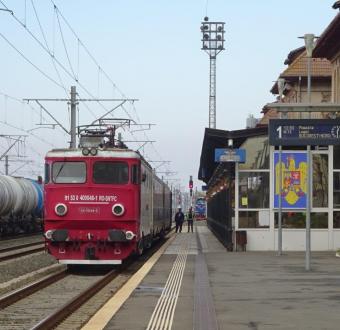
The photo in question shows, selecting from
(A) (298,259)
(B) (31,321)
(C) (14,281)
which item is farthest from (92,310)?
(A) (298,259)

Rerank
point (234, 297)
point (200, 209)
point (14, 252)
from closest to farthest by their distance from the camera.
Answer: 1. point (234, 297)
2. point (14, 252)
3. point (200, 209)

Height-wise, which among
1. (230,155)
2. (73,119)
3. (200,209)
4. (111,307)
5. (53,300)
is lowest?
(53,300)

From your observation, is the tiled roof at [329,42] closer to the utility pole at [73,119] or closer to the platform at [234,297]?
the utility pole at [73,119]

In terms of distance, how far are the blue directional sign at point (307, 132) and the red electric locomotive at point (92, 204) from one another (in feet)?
11.8

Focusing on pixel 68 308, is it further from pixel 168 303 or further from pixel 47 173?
pixel 47 173

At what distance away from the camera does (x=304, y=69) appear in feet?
140

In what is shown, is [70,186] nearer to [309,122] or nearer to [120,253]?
[120,253]

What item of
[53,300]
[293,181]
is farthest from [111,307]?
[293,181]

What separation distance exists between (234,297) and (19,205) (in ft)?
95.4

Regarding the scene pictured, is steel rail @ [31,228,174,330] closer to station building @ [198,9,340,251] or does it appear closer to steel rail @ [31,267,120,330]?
steel rail @ [31,267,120,330]

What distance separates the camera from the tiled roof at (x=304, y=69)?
4216 cm

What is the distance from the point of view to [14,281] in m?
16.2

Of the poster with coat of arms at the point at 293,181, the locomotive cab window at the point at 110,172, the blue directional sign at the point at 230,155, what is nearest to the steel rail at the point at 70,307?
the locomotive cab window at the point at 110,172

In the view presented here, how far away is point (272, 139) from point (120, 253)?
442 centimetres
